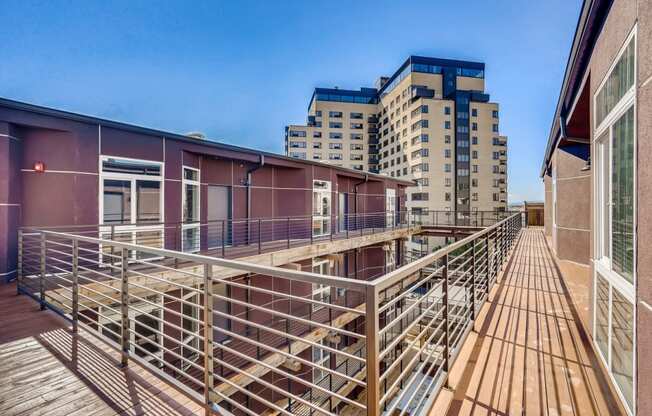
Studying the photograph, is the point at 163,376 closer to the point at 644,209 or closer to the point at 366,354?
the point at 366,354

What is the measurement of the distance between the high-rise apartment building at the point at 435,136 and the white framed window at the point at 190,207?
31.3 meters

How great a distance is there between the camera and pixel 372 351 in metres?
1.24

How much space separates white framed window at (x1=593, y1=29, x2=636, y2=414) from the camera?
2.18 metres

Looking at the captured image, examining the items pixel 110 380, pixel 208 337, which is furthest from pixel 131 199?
pixel 208 337

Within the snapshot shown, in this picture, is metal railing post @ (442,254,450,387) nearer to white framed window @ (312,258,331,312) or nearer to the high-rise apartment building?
white framed window @ (312,258,331,312)

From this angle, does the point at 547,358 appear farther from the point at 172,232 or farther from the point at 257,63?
the point at 257,63

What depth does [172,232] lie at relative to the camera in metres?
7.80

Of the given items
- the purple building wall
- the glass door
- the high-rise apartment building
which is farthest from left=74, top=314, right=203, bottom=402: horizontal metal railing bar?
the high-rise apartment building

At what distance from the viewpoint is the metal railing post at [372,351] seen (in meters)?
1.23

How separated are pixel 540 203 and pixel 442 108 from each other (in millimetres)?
17086

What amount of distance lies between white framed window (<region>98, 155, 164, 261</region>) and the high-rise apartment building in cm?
3270

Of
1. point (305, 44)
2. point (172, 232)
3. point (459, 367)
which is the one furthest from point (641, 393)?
point (305, 44)

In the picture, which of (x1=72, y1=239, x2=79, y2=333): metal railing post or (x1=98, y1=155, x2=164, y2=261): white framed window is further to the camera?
(x1=98, y1=155, x2=164, y2=261): white framed window

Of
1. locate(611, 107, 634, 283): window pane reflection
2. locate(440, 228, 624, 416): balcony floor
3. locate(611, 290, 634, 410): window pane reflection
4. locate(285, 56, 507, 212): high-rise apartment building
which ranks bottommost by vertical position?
locate(440, 228, 624, 416): balcony floor
